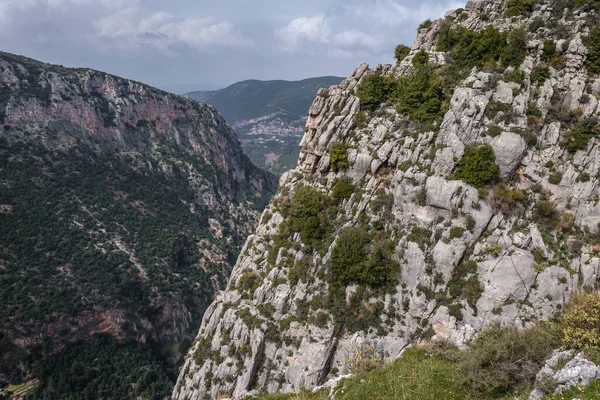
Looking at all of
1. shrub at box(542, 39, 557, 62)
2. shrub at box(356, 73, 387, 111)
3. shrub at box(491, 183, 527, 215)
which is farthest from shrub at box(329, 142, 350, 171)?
shrub at box(542, 39, 557, 62)

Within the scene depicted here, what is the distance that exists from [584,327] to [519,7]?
32.2 meters

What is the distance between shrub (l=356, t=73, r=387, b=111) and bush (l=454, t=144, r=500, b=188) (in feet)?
37.5

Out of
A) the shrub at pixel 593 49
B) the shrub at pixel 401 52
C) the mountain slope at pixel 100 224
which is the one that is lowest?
the mountain slope at pixel 100 224

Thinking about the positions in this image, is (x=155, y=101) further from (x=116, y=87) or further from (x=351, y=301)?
(x=351, y=301)

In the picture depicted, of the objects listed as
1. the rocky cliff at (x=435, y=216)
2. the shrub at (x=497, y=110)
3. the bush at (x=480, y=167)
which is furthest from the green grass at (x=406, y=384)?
the shrub at (x=497, y=110)

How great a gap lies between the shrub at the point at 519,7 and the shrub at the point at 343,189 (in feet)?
76.3

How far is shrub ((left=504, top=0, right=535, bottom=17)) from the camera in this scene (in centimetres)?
3142

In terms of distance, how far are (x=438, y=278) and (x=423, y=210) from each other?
5.55m

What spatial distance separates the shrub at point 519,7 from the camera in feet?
103

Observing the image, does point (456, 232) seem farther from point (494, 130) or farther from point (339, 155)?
point (339, 155)

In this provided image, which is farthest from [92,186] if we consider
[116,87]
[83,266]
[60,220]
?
[116,87]

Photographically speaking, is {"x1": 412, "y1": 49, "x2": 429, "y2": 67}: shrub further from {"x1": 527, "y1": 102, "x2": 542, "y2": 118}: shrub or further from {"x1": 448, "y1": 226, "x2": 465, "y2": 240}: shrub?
{"x1": 448, "y1": 226, "x2": 465, "y2": 240}: shrub

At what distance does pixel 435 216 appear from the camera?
26.1 m

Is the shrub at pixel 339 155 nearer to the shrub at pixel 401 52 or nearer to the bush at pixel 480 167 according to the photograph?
the bush at pixel 480 167
